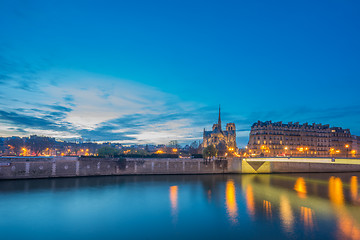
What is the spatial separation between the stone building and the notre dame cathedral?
17.8 m

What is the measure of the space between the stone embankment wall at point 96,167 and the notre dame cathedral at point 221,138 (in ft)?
178

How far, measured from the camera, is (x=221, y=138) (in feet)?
461

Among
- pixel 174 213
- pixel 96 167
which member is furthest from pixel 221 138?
pixel 174 213

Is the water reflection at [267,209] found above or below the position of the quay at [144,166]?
below

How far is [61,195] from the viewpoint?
3984cm

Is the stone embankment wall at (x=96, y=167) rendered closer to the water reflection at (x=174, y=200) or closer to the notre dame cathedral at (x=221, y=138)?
the water reflection at (x=174, y=200)

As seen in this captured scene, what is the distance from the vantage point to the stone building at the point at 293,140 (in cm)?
11162

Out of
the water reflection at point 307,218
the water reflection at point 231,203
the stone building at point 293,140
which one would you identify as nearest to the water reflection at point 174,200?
the water reflection at point 231,203

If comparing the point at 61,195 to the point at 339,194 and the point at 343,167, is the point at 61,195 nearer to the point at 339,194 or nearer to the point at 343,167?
the point at 339,194

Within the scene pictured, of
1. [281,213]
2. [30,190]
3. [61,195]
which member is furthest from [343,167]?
[30,190]

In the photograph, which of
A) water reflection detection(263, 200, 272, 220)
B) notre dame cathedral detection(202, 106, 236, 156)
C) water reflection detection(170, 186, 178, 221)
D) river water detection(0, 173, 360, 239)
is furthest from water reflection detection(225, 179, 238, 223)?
notre dame cathedral detection(202, 106, 236, 156)

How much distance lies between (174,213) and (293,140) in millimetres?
102603

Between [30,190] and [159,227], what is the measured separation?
32010 mm

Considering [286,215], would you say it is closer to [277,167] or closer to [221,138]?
[277,167]
